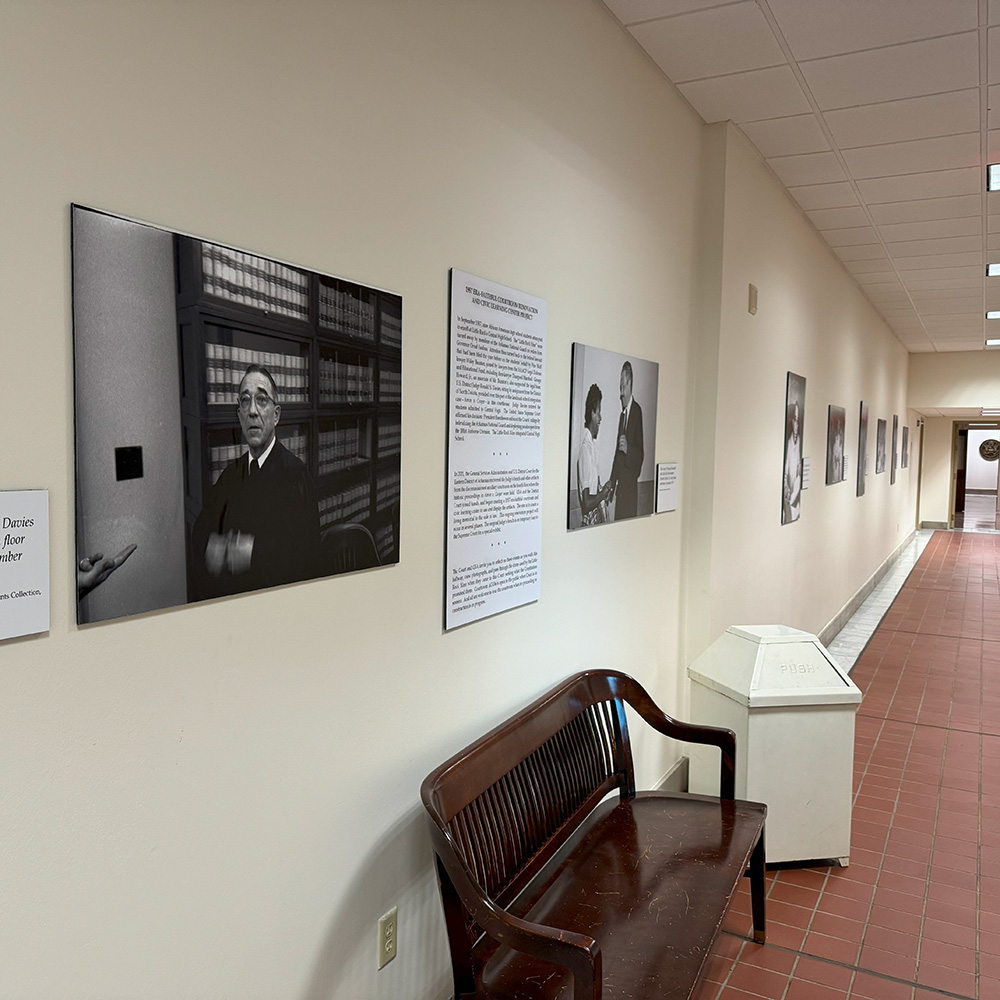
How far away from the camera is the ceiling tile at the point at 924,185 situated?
4.76m

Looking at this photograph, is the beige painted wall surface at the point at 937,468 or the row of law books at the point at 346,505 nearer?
the row of law books at the point at 346,505

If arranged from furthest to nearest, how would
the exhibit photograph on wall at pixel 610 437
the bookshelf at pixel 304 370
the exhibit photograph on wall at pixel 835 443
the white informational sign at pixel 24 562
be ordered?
the exhibit photograph on wall at pixel 835 443
the exhibit photograph on wall at pixel 610 437
the bookshelf at pixel 304 370
the white informational sign at pixel 24 562

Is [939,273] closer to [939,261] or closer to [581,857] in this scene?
[939,261]

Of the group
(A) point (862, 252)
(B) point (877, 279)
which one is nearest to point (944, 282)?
(B) point (877, 279)

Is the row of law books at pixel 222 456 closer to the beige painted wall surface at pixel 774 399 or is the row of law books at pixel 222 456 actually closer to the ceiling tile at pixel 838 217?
the beige painted wall surface at pixel 774 399

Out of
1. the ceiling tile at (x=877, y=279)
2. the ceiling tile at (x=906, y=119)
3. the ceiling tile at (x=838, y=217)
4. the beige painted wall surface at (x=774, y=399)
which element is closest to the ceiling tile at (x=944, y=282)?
the ceiling tile at (x=877, y=279)

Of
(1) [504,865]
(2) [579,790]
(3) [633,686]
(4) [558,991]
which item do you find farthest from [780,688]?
(4) [558,991]

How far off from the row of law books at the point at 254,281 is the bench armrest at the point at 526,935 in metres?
1.19

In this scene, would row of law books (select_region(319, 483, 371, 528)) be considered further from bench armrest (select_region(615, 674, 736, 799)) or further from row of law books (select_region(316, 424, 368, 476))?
bench armrest (select_region(615, 674, 736, 799))

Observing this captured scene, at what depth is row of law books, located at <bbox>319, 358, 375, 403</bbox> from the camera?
1.85m

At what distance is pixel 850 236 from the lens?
6.31m

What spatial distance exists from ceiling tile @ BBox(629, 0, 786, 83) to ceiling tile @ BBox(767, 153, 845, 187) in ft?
4.10

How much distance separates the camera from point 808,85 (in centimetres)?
369

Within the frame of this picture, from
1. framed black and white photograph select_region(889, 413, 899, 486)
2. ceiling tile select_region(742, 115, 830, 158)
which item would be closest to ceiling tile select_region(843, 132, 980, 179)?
ceiling tile select_region(742, 115, 830, 158)
